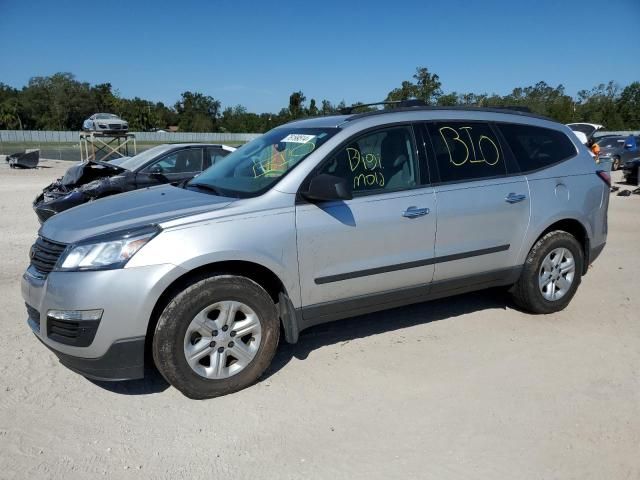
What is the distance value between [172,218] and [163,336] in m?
0.73

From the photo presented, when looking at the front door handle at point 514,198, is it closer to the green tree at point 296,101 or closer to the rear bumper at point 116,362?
the rear bumper at point 116,362

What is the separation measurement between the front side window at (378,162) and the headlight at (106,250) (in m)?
1.31

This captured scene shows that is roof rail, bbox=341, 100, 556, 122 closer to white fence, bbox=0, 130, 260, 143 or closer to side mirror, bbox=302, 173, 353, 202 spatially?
side mirror, bbox=302, 173, 353, 202

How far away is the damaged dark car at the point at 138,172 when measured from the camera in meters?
8.36

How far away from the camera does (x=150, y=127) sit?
83.3m

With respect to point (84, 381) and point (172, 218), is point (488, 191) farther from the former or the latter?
point (84, 381)

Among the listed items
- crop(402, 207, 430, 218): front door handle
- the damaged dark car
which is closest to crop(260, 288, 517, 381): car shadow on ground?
crop(402, 207, 430, 218): front door handle

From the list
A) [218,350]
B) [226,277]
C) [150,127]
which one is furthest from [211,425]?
[150,127]

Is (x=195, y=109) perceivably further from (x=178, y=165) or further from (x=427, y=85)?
(x=178, y=165)

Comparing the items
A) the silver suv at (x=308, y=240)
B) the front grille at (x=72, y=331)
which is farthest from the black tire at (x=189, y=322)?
the front grille at (x=72, y=331)

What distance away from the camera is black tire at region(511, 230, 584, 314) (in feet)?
15.5

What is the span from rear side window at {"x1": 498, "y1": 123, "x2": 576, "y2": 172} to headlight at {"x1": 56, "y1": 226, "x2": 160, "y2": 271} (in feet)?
10.4

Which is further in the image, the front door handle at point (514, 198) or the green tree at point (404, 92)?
the green tree at point (404, 92)

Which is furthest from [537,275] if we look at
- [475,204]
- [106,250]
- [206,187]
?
[106,250]
